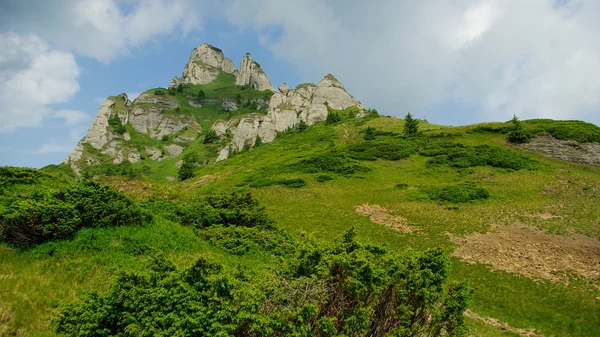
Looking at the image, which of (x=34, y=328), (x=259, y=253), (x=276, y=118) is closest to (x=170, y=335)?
(x=34, y=328)

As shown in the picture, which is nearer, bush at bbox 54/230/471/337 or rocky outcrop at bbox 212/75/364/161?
bush at bbox 54/230/471/337

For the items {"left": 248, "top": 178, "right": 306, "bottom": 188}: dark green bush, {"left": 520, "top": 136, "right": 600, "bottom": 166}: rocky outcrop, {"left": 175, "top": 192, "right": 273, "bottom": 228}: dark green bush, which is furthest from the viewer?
{"left": 520, "top": 136, "right": 600, "bottom": 166}: rocky outcrop

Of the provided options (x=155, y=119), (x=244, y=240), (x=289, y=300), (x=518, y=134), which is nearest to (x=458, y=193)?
(x=244, y=240)

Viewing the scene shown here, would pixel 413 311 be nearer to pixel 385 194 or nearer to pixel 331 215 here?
pixel 331 215

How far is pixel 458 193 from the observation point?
35688 mm

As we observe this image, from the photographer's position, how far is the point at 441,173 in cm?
4588

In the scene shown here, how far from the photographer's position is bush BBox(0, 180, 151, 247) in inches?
459

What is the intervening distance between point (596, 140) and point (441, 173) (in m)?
24.5

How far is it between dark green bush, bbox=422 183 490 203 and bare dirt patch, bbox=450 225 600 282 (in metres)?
7.89

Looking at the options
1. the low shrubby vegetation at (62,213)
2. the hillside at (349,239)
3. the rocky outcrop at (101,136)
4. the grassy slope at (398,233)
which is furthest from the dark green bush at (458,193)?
the rocky outcrop at (101,136)

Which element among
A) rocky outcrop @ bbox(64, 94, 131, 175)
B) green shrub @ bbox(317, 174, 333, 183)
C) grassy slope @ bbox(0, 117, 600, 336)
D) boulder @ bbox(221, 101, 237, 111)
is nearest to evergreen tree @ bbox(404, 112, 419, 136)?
grassy slope @ bbox(0, 117, 600, 336)

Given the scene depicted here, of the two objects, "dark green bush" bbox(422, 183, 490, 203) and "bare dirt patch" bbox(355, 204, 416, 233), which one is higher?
"dark green bush" bbox(422, 183, 490, 203)

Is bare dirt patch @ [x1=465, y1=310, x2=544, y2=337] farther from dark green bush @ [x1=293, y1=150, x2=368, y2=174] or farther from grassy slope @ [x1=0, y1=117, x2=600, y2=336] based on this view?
dark green bush @ [x1=293, y1=150, x2=368, y2=174]

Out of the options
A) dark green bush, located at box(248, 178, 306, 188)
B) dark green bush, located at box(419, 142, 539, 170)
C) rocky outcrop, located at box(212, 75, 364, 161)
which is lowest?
dark green bush, located at box(248, 178, 306, 188)
